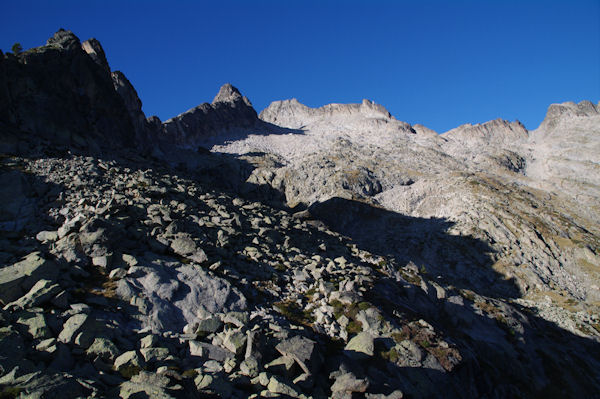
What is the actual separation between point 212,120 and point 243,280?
11129cm

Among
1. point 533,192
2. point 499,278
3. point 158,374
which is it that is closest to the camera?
point 158,374

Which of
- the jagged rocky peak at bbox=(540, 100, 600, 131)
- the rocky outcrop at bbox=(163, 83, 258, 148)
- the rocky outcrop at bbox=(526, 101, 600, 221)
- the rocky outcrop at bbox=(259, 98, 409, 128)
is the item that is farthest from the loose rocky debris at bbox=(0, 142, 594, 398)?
the jagged rocky peak at bbox=(540, 100, 600, 131)

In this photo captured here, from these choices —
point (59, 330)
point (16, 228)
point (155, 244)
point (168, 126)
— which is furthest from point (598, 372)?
point (168, 126)

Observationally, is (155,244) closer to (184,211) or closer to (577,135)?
(184,211)

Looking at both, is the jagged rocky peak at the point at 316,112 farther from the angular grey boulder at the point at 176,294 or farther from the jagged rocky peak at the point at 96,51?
the angular grey boulder at the point at 176,294

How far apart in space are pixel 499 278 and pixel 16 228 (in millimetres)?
53732

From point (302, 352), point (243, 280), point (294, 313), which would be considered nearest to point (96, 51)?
point (243, 280)

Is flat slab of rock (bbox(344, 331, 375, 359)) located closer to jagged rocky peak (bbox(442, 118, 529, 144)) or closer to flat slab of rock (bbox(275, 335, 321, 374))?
flat slab of rock (bbox(275, 335, 321, 374))

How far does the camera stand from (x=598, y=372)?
26.6 meters

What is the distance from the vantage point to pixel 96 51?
58.8 meters

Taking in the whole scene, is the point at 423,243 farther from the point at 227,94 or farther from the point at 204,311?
the point at 227,94

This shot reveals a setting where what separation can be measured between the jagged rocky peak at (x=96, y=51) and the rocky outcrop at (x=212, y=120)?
4040 centimetres

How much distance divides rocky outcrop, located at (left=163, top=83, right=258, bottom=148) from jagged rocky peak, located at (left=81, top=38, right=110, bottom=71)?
40.4 m

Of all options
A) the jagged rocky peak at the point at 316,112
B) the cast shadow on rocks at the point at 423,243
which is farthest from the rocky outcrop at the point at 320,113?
the cast shadow on rocks at the point at 423,243
